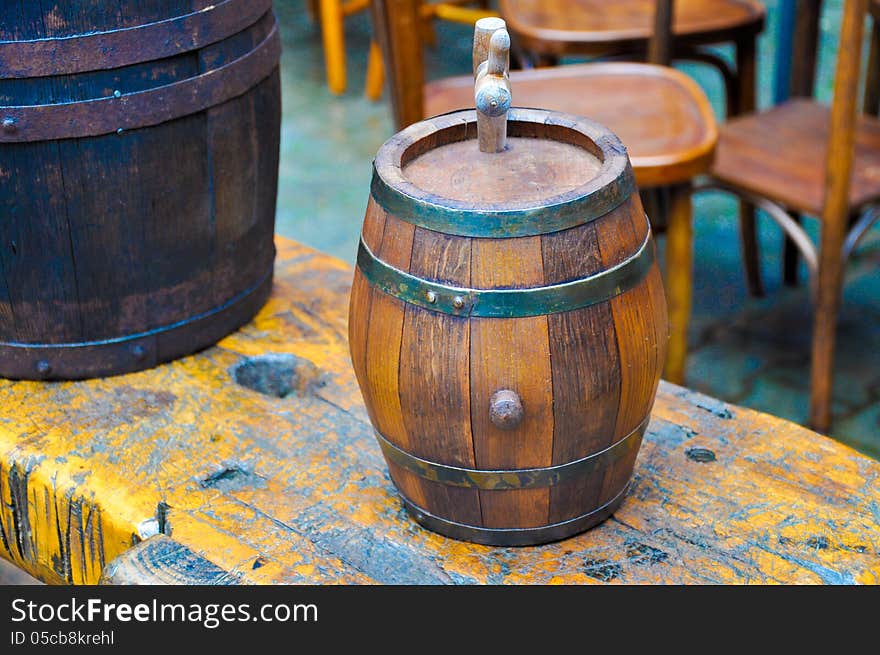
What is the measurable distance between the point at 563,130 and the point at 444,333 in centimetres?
34

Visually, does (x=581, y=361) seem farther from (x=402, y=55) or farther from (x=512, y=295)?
(x=402, y=55)

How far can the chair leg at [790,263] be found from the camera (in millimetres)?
3230

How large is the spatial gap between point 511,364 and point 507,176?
0.76 ft

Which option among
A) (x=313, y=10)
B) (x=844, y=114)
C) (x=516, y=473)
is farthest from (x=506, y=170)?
(x=313, y=10)

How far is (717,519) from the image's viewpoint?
1.48 metres

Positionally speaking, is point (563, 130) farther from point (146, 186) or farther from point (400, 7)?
point (400, 7)

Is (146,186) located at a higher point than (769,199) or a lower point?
higher

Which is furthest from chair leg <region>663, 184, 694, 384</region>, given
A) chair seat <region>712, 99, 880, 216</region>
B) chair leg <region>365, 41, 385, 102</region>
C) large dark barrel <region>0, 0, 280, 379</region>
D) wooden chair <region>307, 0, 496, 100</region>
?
chair leg <region>365, 41, 385, 102</region>

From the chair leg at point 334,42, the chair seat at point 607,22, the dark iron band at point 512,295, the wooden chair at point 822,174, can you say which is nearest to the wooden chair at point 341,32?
the chair leg at point 334,42

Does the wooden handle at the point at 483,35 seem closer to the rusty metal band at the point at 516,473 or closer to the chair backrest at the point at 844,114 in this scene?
the rusty metal band at the point at 516,473

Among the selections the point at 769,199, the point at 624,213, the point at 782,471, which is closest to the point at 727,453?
the point at 782,471

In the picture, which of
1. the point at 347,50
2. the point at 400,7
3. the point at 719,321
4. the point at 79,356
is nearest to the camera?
the point at 79,356

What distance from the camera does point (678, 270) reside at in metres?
2.40

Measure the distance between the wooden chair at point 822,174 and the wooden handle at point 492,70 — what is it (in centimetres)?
116
